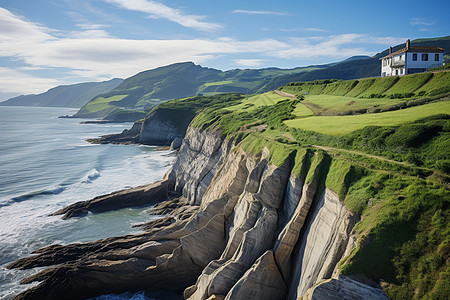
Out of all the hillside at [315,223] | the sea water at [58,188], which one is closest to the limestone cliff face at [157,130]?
the sea water at [58,188]

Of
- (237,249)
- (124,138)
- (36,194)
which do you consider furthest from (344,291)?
(124,138)

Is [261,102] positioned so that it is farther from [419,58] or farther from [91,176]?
[91,176]

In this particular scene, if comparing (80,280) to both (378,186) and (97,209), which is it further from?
(378,186)

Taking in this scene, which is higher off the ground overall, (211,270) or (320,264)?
(320,264)

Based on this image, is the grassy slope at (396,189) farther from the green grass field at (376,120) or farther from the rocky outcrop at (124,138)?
the rocky outcrop at (124,138)

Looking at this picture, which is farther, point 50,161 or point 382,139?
point 50,161

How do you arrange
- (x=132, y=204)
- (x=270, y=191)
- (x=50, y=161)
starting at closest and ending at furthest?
(x=270, y=191), (x=132, y=204), (x=50, y=161)

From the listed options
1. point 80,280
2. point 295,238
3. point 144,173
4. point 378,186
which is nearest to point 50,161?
point 144,173

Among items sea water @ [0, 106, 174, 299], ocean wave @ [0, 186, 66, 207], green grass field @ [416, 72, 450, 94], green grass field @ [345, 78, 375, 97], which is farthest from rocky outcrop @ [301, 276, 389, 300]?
ocean wave @ [0, 186, 66, 207]
